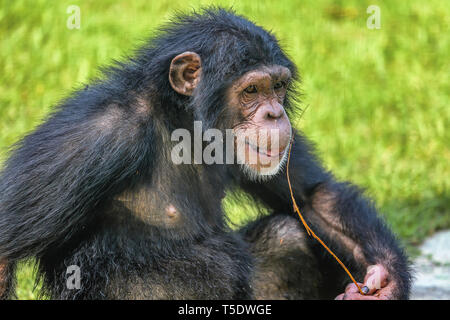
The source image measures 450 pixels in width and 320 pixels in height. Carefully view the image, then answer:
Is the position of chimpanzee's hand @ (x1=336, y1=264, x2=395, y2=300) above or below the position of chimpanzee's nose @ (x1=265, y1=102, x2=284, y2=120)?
below

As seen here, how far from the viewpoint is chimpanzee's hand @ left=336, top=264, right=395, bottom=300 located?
4891 mm

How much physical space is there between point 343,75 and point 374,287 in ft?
16.0

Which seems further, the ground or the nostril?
the ground

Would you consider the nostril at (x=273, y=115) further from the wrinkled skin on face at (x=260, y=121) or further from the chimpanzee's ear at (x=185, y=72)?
the chimpanzee's ear at (x=185, y=72)

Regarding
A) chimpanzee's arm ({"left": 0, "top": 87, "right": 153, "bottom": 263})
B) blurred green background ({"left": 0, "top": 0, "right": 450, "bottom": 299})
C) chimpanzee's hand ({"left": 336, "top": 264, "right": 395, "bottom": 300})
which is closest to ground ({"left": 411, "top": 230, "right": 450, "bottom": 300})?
blurred green background ({"left": 0, "top": 0, "right": 450, "bottom": 299})

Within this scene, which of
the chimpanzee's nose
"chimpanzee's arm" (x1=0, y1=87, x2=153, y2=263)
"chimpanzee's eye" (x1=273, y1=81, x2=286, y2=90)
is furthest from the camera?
"chimpanzee's eye" (x1=273, y1=81, x2=286, y2=90)

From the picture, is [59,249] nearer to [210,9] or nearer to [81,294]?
[81,294]

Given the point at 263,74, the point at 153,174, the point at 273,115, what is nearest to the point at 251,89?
the point at 263,74

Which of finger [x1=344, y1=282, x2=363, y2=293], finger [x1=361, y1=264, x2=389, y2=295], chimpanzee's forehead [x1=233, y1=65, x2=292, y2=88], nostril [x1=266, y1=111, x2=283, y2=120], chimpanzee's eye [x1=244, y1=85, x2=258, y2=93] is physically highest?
chimpanzee's forehead [x1=233, y1=65, x2=292, y2=88]

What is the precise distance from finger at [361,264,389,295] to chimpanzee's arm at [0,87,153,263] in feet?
5.67

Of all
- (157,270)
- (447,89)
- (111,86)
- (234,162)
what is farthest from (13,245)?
(447,89)

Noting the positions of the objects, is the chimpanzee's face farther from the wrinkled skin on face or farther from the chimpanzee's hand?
the chimpanzee's hand

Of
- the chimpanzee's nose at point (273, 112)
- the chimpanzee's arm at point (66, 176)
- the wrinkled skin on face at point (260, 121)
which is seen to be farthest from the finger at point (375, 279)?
the chimpanzee's arm at point (66, 176)
